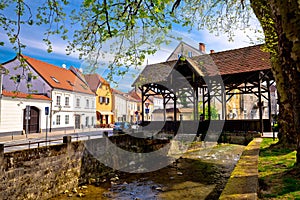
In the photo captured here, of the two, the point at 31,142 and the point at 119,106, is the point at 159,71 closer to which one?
the point at 31,142

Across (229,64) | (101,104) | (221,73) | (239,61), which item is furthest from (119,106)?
(239,61)

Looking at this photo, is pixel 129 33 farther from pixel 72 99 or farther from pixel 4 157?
pixel 72 99

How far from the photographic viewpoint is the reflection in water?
357 inches

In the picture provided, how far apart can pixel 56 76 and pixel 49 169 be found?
20.6 meters

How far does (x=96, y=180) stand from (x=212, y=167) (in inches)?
234

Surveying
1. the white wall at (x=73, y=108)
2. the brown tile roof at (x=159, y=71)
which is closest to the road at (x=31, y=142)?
the brown tile roof at (x=159, y=71)

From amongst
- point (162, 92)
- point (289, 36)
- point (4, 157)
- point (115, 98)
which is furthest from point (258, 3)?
point (115, 98)

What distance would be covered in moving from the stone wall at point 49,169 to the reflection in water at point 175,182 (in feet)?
2.22

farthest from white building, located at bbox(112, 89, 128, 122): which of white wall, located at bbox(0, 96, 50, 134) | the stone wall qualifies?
the stone wall

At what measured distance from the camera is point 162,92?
2069 centimetres

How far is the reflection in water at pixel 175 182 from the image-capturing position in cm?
907

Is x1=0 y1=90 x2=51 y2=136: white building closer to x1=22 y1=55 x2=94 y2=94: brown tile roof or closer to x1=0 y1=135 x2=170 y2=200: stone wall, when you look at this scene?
x1=22 y1=55 x2=94 y2=94: brown tile roof

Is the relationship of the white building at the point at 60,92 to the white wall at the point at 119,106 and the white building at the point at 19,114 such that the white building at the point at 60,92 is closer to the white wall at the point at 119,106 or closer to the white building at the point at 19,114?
the white building at the point at 19,114

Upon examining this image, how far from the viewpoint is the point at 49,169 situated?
371 inches
